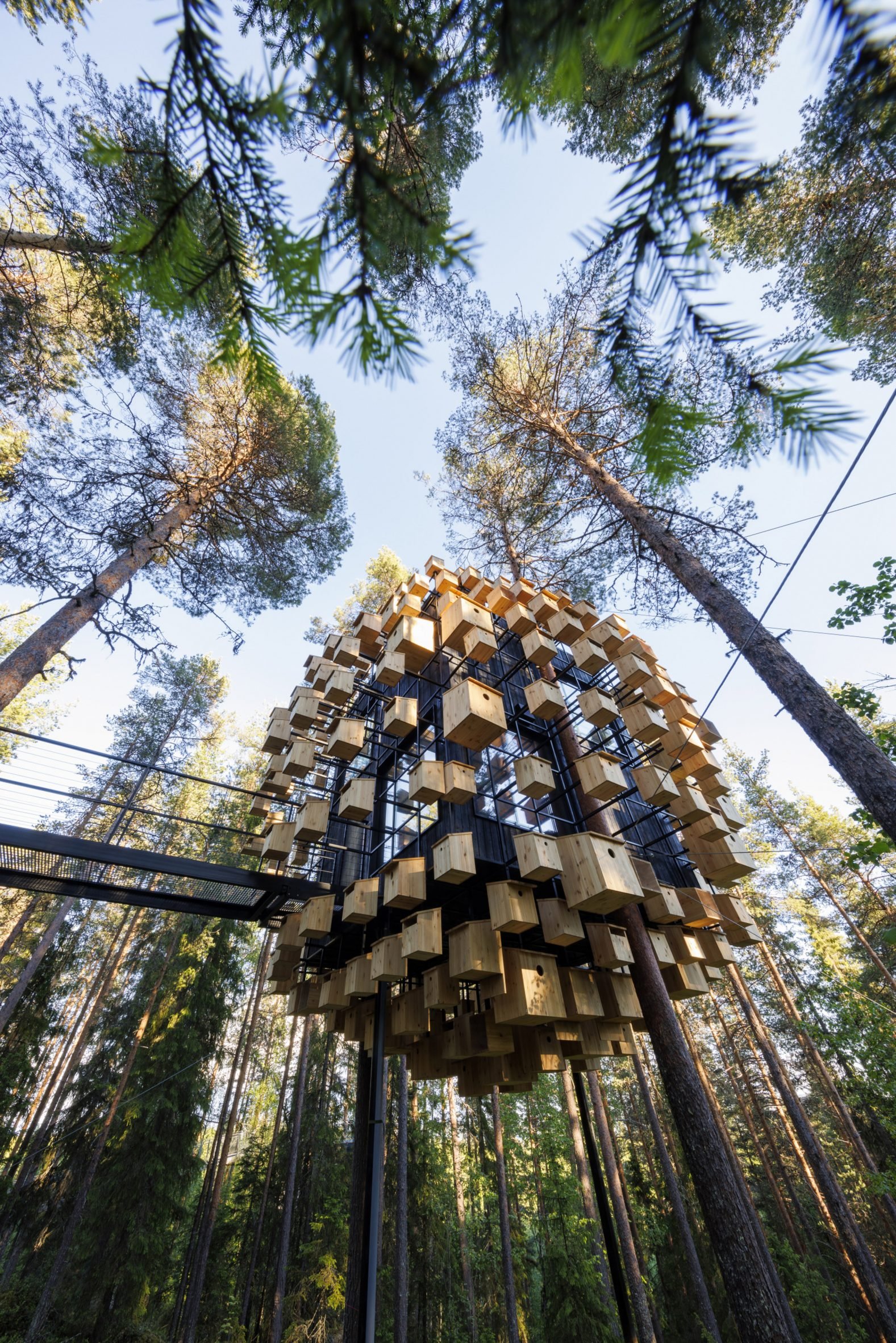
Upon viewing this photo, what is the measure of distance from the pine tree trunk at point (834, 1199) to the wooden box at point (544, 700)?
1031cm

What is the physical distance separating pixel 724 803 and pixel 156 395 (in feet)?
31.8

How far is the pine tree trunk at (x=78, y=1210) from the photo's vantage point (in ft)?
32.2

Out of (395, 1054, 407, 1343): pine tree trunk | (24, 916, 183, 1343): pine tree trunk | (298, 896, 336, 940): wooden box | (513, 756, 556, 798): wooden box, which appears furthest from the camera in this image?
(24, 916, 183, 1343): pine tree trunk

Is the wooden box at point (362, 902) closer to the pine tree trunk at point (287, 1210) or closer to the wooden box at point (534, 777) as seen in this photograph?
the wooden box at point (534, 777)

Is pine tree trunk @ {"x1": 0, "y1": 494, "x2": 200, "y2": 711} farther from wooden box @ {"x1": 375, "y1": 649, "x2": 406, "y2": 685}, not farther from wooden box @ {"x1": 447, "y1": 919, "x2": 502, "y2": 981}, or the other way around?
wooden box @ {"x1": 447, "y1": 919, "x2": 502, "y2": 981}

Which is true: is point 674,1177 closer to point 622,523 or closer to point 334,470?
point 622,523

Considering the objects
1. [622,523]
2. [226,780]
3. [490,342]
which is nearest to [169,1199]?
[226,780]

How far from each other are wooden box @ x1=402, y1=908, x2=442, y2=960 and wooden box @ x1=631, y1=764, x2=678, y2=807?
1.92 m

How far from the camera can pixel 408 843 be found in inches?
201

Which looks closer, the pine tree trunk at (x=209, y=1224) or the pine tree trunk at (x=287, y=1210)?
the pine tree trunk at (x=287, y=1210)

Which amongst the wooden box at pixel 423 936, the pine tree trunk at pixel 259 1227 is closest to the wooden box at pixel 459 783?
the wooden box at pixel 423 936

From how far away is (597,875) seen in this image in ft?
10.4

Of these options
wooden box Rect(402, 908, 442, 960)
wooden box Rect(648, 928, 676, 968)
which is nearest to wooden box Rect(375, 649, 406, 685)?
wooden box Rect(402, 908, 442, 960)

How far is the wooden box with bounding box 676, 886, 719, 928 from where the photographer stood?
4.33 m
